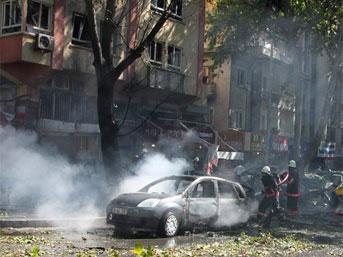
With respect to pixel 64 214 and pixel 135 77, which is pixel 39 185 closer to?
pixel 64 214

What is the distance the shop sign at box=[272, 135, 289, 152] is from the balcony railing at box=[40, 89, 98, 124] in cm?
1391

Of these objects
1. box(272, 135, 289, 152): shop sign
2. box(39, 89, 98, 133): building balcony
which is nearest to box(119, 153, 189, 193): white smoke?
box(39, 89, 98, 133): building balcony

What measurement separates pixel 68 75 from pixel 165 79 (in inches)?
192

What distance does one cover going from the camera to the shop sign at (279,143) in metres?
30.1

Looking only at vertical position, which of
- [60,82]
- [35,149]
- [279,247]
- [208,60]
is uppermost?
[208,60]

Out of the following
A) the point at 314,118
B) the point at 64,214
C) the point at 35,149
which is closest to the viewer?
the point at 64,214

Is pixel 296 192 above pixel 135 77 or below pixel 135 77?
below

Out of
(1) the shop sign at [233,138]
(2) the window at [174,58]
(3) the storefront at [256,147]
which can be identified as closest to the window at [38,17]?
(2) the window at [174,58]

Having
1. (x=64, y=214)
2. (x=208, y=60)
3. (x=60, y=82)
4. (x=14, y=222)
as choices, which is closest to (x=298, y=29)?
(x=208, y=60)

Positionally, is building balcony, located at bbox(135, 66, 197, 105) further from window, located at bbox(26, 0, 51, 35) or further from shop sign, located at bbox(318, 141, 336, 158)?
shop sign, located at bbox(318, 141, 336, 158)

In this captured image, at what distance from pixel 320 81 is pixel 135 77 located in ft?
90.0

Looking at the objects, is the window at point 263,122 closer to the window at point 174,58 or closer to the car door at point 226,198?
the window at point 174,58

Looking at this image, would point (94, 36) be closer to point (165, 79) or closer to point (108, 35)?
point (108, 35)

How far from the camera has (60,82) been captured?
736 inches
